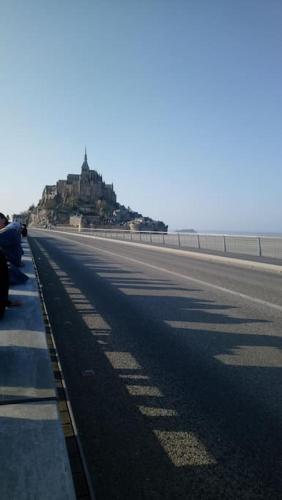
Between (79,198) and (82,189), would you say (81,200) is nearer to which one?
(79,198)

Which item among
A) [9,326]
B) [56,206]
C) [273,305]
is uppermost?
A: [56,206]

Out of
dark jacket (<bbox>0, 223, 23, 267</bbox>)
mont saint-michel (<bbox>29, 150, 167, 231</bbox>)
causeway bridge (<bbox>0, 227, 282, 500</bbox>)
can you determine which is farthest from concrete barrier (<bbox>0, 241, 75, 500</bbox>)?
mont saint-michel (<bbox>29, 150, 167, 231</bbox>)

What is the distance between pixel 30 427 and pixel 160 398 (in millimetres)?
1572

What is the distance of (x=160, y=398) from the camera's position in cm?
427

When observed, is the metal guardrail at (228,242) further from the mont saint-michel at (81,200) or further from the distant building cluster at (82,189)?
the distant building cluster at (82,189)

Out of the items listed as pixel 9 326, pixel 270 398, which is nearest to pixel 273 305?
pixel 270 398

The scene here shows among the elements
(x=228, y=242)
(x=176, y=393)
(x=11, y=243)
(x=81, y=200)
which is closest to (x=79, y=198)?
(x=81, y=200)

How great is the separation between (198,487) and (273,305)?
671cm

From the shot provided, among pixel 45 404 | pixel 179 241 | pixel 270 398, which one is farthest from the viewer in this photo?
pixel 179 241

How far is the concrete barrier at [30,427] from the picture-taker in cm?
247

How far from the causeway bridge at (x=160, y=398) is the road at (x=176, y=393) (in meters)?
0.01

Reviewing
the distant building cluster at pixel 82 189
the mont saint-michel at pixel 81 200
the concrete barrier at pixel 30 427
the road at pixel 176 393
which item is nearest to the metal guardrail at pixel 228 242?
the road at pixel 176 393

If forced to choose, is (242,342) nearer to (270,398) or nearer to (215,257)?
(270,398)

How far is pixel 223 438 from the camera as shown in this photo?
137 inches
